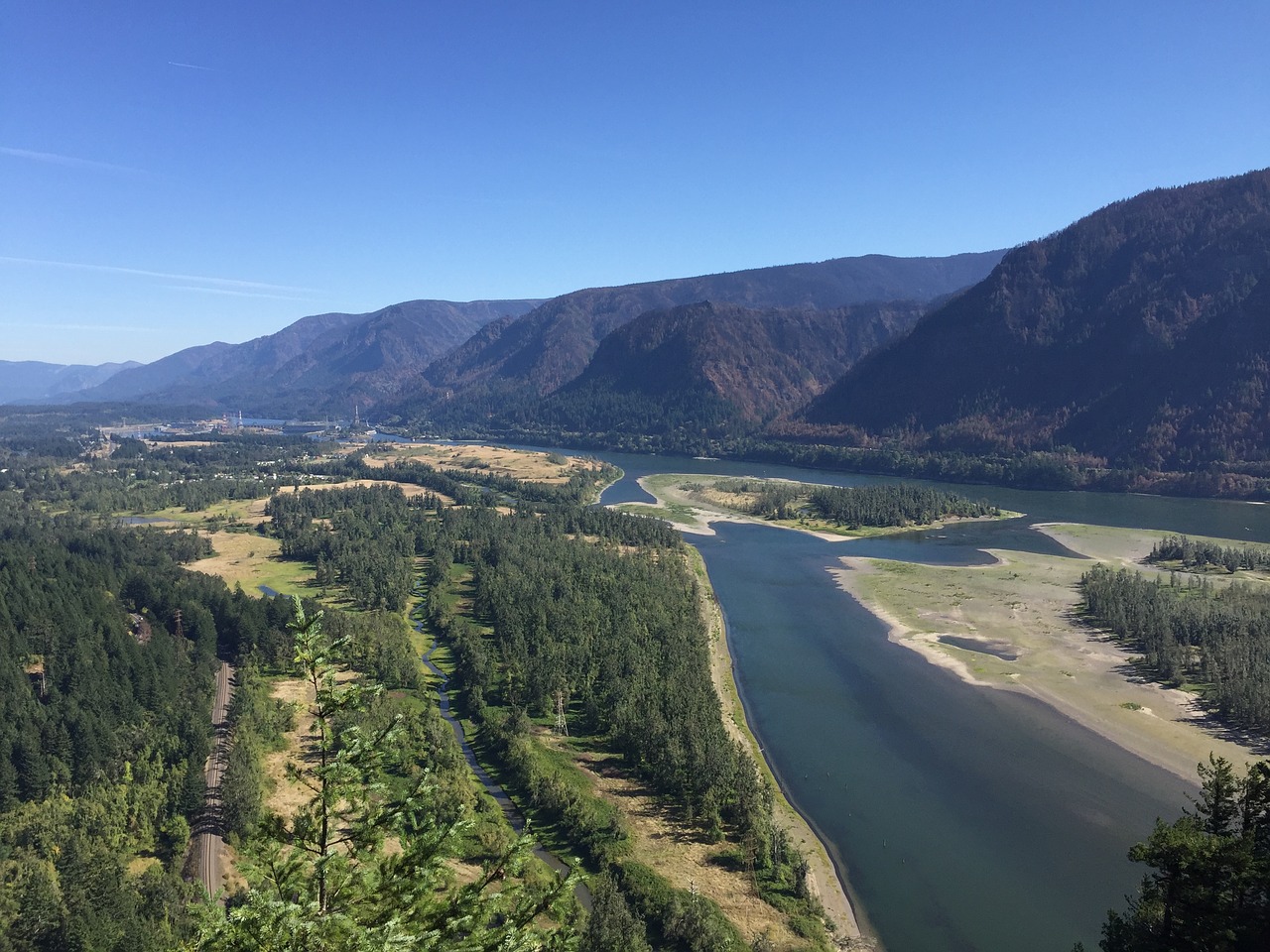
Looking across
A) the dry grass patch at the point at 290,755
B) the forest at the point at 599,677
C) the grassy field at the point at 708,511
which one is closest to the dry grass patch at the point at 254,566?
the forest at the point at 599,677

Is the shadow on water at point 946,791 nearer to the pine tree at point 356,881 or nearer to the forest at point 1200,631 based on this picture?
the forest at point 1200,631

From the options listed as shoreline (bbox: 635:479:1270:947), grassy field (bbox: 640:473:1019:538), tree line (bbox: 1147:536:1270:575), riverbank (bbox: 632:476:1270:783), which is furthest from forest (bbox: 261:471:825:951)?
tree line (bbox: 1147:536:1270:575)

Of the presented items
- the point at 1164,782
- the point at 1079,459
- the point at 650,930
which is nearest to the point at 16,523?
the point at 650,930

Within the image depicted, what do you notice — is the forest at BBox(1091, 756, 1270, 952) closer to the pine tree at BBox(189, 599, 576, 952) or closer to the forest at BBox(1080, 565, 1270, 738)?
the pine tree at BBox(189, 599, 576, 952)

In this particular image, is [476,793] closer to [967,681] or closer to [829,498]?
[967,681]

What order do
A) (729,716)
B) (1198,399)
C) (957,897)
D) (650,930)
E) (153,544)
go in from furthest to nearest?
(1198,399) < (153,544) < (729,716) < (957,897) < (650,930)
